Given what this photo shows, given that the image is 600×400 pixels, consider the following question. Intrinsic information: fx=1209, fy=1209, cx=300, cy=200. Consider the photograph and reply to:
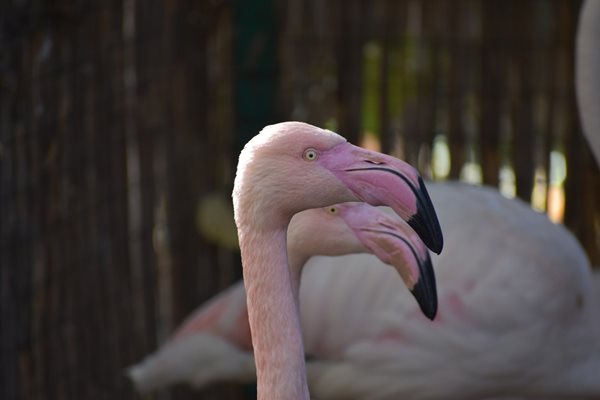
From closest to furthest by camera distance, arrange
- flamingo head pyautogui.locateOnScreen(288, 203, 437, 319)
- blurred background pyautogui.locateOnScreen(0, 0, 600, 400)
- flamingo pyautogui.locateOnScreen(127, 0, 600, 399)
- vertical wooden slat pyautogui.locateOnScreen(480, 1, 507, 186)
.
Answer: flamingo head pyautogui.locateOnScreen(288, 203, 437, 319) < flamingo pyautogui.locateOnScreen(127, 0, 600, 399) < blurred background pyautogui.locateOnScreen(0, 0, 600, 400) < vertical wooden slat pyautogui.locateOnScreen(480, 1, 507, 186)

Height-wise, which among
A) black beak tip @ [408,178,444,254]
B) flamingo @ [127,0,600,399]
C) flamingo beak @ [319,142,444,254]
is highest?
flamingo beak @ [319,142,444,254]

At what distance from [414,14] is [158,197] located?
1498 mm

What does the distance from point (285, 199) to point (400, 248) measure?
38cm

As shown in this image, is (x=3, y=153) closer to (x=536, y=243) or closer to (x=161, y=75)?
(x=161, y=75)

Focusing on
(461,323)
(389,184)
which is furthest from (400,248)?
(461,323)

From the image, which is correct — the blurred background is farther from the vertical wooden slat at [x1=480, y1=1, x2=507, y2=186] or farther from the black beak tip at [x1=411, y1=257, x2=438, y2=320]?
the black beak tip at [x1=411, y1=257, x2=438, y2=320]

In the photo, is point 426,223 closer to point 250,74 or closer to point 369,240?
point 369,240

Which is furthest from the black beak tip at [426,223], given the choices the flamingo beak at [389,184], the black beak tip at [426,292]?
the black beak tip at [426,292]

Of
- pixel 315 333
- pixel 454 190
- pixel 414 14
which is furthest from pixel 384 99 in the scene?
pixel 315 333

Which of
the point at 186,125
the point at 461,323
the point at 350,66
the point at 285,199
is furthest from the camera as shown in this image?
the point at 350,66

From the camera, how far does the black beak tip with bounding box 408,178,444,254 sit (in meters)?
2.29

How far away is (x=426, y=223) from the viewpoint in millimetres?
2293

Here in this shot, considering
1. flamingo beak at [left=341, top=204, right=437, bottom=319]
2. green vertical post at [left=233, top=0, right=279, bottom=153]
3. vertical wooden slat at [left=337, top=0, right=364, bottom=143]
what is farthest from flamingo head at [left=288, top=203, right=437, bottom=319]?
vertical wooden slat at [left=337, top=0, right=364, bottom=143]

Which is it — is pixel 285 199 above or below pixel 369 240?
above
